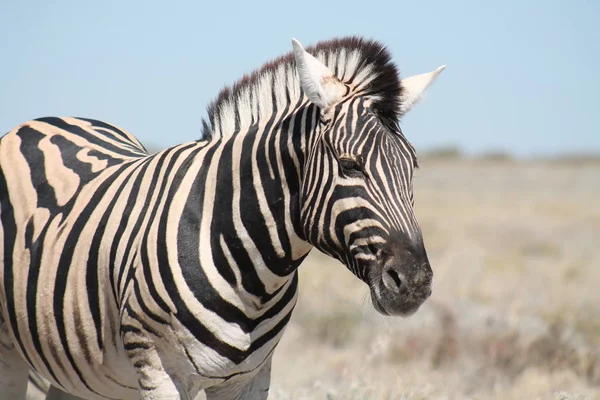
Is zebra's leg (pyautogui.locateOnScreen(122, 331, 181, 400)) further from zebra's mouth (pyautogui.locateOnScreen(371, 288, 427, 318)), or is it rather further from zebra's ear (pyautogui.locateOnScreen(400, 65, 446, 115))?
zebra's ear (pyautogui.locateOnScreen(400, 65, 446, 115))

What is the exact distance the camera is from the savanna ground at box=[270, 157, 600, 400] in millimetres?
7035

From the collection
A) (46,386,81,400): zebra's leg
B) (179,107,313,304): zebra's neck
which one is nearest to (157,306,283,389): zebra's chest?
(179,107,313,304): zebra's neck

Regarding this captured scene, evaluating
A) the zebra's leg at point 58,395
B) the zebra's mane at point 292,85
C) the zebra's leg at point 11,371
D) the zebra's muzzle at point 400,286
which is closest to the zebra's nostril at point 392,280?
the zebra's muzzle at point 400,286

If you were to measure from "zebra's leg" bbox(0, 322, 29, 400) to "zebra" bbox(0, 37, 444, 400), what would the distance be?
30 cm

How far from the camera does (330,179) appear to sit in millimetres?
3059

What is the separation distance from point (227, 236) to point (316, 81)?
79cm

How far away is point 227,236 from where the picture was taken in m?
3.36

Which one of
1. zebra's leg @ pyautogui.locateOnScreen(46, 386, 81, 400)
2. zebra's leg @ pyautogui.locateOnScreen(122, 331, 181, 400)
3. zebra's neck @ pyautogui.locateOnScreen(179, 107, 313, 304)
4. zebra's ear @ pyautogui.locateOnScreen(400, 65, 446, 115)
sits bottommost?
zebra's leg @ pyautogui.locateOnScreen(46, 386, 81, 400)

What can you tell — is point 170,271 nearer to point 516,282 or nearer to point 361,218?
point 361,218

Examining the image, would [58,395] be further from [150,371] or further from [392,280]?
[392,280]

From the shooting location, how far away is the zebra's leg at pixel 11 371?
4.34 metres

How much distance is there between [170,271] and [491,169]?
36.6m

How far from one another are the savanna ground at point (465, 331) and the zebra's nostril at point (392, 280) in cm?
51

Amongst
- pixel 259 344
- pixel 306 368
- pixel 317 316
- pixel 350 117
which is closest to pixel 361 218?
pixel 350 117
